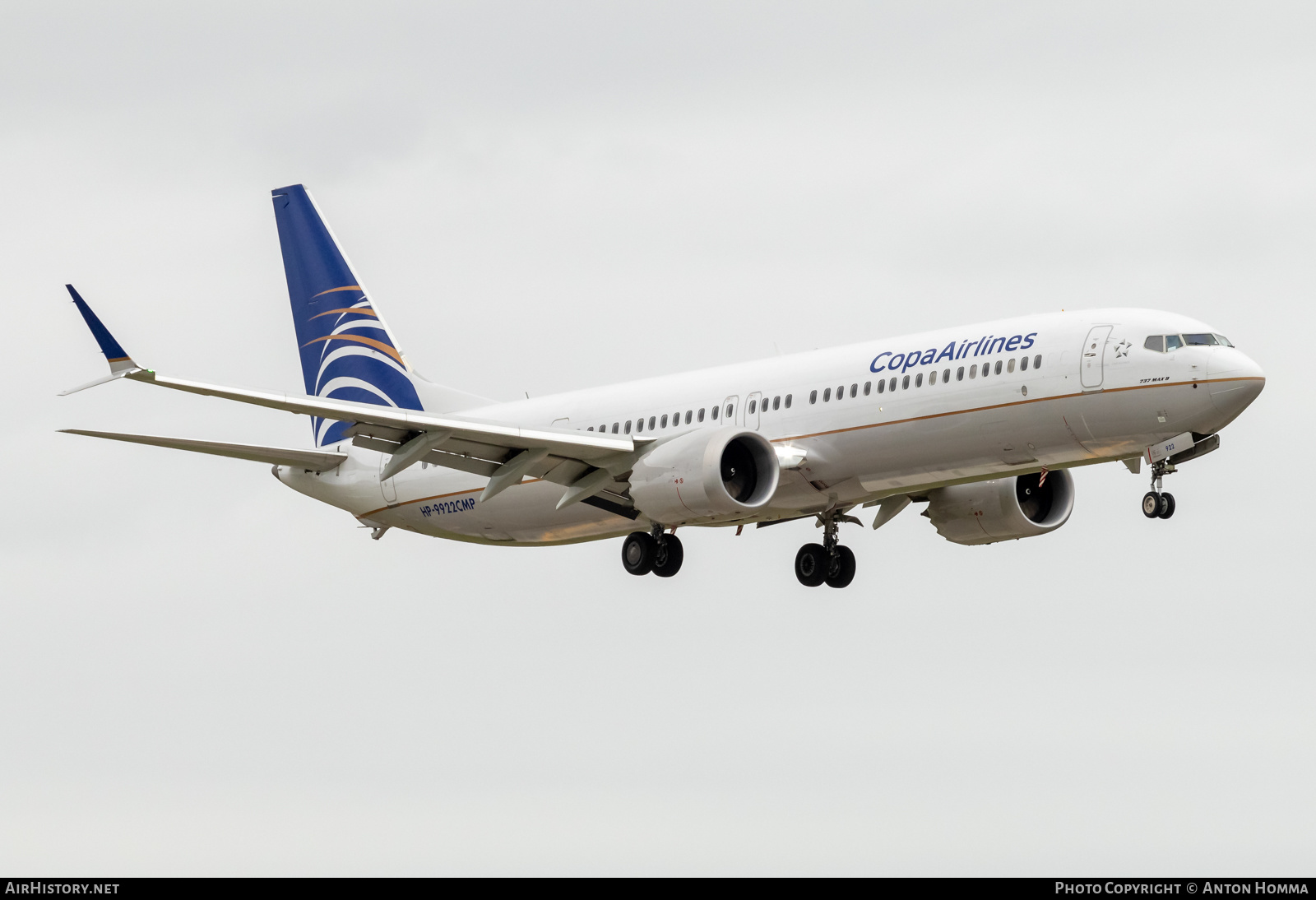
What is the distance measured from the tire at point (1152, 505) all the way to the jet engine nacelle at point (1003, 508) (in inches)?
321

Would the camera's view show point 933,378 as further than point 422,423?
Yes

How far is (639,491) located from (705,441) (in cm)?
188

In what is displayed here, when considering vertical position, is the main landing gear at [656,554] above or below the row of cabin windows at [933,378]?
below

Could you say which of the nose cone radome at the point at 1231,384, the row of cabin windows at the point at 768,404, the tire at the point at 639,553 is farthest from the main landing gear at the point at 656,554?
the nose cone radome at the point at 1231,384

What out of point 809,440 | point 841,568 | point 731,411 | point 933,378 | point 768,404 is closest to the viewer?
point 933,378

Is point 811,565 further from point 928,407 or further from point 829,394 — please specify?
point 928,407

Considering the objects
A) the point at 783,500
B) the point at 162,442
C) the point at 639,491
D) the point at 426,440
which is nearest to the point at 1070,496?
the point at 783,500

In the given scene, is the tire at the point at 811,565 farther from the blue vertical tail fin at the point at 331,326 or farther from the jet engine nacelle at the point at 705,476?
the blue vertical tail fin at the point at 331,326

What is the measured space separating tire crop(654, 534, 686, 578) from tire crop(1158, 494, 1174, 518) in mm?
11213

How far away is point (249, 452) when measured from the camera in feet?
156

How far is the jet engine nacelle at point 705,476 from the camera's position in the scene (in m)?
41.3

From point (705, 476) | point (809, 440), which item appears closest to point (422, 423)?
point (705, 476)

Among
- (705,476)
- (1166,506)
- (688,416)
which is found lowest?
(1166,506)

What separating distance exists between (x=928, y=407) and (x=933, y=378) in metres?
0.65
